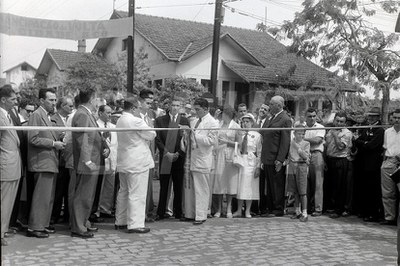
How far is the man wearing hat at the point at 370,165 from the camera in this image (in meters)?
7.63

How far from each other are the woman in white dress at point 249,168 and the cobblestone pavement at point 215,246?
1.71 feet

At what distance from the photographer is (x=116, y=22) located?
4941mm

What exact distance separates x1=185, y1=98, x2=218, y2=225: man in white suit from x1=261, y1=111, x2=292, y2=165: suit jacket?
91 cm

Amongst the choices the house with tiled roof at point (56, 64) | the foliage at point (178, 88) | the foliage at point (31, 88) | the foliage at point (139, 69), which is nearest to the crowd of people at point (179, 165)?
the foliage at point (31, 88)

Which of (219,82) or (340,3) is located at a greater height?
(340,3)

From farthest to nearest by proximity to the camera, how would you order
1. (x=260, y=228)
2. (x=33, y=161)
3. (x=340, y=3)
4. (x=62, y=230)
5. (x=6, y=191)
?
(x=340, y=3) → (x=260, y=228) → (x=62, y=230) → (x=33, y=161) → (x=6, y=191)

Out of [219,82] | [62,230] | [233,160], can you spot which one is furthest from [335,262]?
[219,82]

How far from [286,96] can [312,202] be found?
10.4 ft

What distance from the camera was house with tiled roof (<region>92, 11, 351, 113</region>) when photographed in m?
11.3

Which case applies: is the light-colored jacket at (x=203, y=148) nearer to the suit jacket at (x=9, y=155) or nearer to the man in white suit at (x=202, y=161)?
the man in white suit at (x=202, y=161)

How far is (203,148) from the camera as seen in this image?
6.93m

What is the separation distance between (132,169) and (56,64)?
1.56m

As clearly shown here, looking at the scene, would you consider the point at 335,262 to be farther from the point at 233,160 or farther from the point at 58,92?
the point at 58,92

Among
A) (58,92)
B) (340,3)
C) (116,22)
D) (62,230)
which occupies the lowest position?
(62,230)
